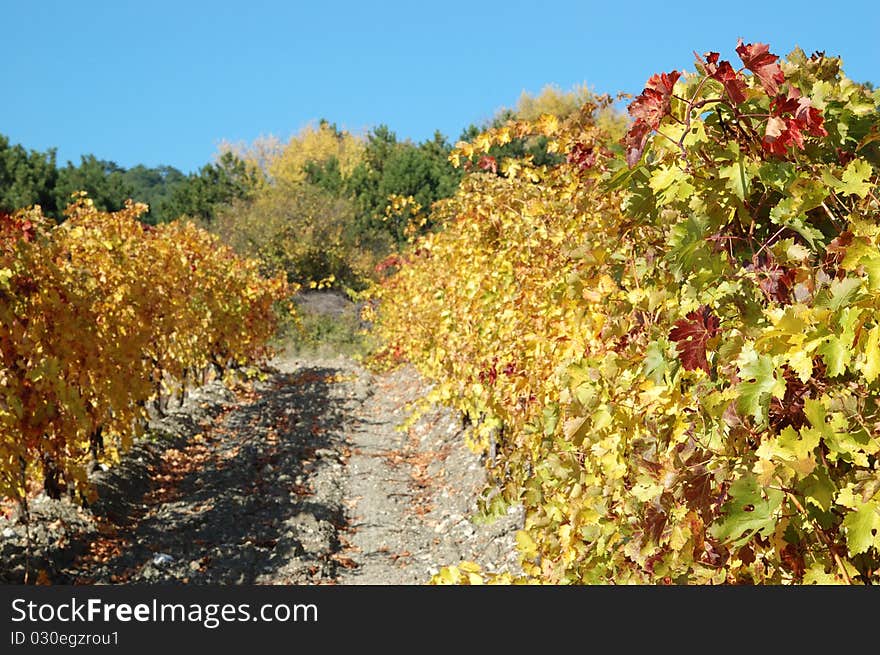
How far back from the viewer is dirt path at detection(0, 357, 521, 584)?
258 inches

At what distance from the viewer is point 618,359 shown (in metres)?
2.69

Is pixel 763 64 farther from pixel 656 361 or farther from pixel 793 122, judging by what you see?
pixel 656 361

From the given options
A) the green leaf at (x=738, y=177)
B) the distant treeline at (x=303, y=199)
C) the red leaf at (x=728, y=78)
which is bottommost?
the green leaf at (x=738, y=177)

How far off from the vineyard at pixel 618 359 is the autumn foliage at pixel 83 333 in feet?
0.11

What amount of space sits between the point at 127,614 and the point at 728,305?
1.92m

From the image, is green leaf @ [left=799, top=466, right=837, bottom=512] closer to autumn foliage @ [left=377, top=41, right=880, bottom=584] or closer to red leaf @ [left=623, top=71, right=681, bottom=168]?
autumn foliage @ [left=377, top=41, right=880, bottom=584]

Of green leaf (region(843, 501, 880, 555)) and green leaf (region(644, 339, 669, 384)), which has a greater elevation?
green leaf (region(644, 339, 669, 384))

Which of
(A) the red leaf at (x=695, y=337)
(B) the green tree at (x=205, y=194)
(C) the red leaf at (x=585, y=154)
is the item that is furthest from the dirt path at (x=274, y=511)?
(B) the green tree at (x=205, y=194)

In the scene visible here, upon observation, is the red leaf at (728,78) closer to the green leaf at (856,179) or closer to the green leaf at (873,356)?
the green leaf at (856,179)

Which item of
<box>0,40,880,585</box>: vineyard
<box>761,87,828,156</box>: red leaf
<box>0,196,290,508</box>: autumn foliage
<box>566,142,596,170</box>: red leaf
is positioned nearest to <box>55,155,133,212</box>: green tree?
<box>0,196,290,508</box>: autumn foliage

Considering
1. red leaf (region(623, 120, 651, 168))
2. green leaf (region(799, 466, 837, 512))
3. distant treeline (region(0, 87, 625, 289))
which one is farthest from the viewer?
distant treeline (region(0, 87, 625, 289))

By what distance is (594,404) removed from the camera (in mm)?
2805

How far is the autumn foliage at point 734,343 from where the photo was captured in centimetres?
190

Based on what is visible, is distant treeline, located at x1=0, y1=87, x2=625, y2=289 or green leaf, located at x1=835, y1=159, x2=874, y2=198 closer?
green leaf, located at x1=835, y1=159, x2=874, y2=198
